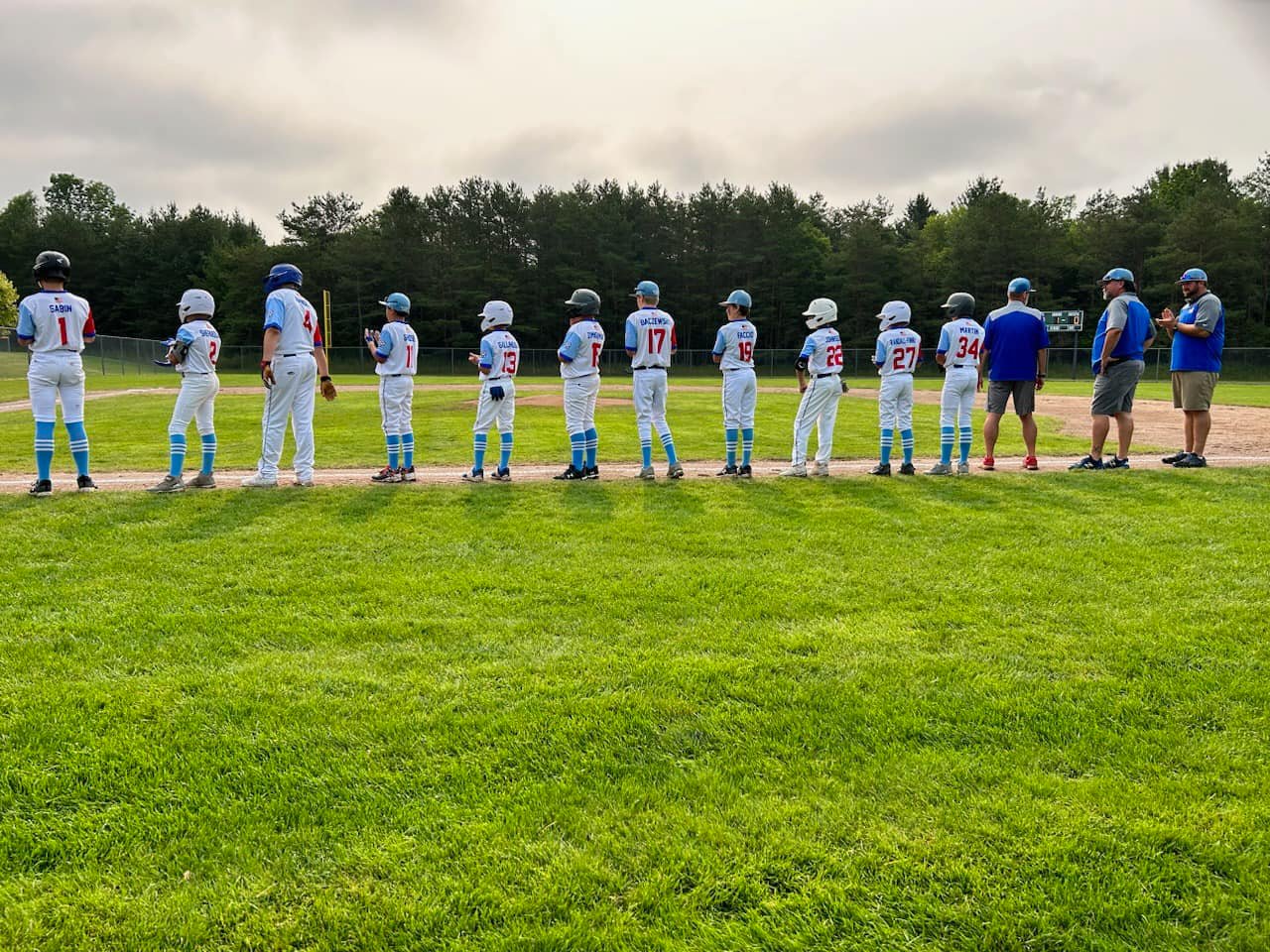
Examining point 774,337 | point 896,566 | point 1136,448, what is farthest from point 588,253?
point 896,566

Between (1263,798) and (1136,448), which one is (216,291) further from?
(1263,798)

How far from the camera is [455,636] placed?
184 inches

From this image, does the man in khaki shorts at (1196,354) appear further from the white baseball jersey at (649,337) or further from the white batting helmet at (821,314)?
the white baseball jersey at (649,337)

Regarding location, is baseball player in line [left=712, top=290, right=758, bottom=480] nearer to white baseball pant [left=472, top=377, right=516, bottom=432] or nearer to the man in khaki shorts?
white baseball pant [left=472, top=377, right=516, bottom=432]

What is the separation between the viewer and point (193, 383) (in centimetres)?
910

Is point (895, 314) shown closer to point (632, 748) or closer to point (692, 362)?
point (632, 748)

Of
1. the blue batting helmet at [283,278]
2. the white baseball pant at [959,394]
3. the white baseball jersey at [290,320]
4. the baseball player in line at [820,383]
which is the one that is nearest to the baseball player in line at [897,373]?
the white baseball pant at [959,394]

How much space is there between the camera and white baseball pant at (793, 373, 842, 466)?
1047cm

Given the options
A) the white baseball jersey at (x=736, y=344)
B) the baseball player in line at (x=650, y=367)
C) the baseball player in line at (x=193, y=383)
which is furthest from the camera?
the white baseball jersey at (x=736, y=344)

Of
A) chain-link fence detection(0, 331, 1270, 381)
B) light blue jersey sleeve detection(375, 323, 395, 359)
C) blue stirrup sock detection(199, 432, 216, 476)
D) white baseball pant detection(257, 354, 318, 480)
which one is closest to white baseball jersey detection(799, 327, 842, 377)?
light blue jersey sleeve detection(375, 323, 395, 359)

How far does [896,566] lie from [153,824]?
198 inches

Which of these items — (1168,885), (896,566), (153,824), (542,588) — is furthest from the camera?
(896,566)

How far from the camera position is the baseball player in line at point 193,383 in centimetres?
897

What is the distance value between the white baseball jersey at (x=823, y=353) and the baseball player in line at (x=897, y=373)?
55 cm
